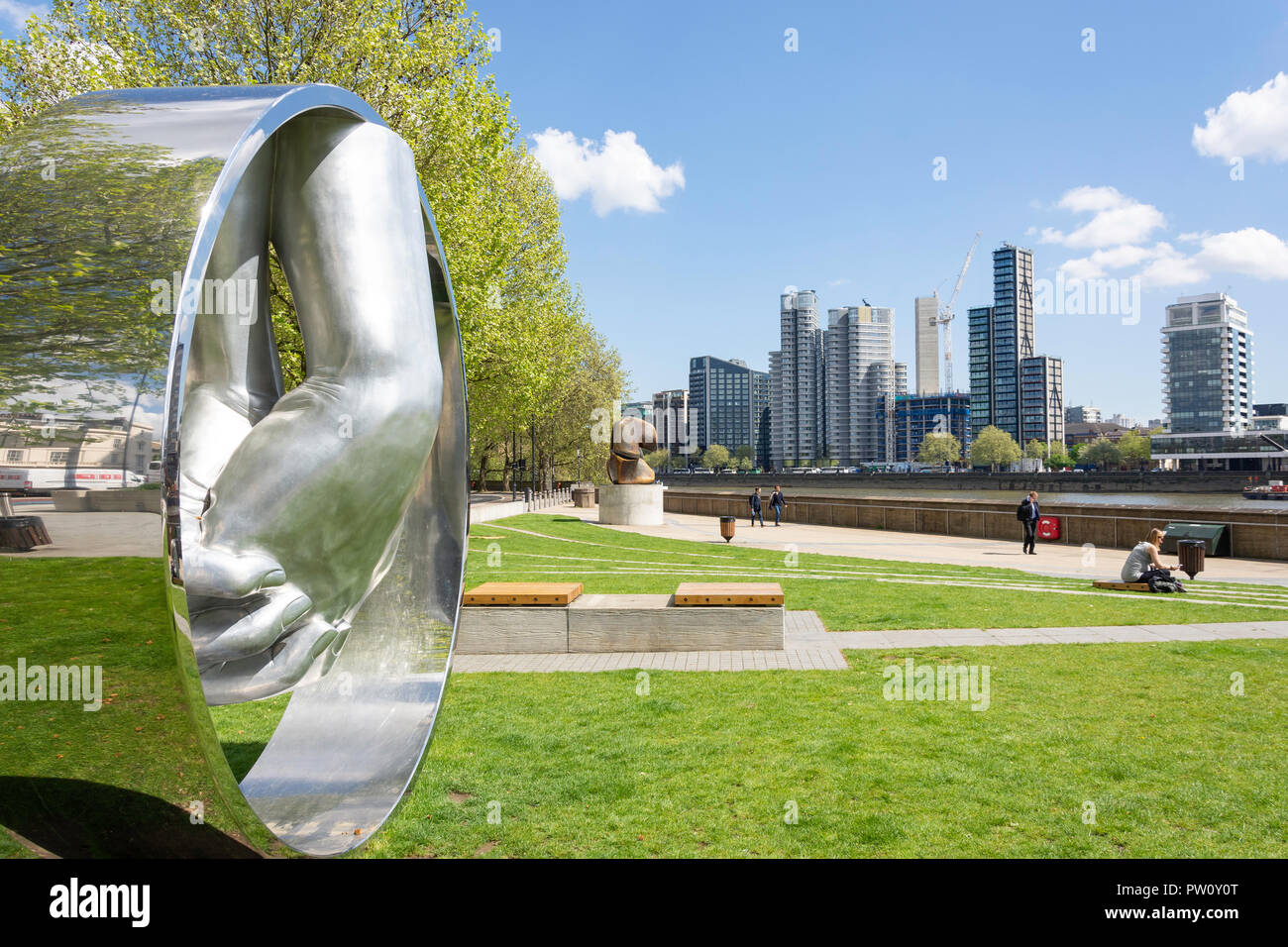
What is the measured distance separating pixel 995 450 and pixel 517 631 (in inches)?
6106

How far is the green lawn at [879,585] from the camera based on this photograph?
40.2ft

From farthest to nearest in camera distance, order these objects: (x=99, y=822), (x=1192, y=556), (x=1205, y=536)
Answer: (x=1205, y=536) < (x=1192, y=556) < (x=99, y=822)

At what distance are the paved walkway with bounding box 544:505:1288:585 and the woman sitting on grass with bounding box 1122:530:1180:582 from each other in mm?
2143

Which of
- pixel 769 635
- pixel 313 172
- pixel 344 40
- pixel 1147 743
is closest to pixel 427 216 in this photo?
pixel 313 172

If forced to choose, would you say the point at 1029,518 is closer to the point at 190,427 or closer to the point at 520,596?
the point at 520,596

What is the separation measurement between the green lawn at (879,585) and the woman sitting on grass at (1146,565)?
19.2 inches

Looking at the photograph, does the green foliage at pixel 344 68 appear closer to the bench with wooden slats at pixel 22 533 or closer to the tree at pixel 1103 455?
the bench with wooden slats at pixel 22 533

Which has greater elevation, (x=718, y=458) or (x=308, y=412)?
(x=308, y=412)

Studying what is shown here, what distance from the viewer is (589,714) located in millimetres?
7555

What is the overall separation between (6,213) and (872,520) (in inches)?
1294

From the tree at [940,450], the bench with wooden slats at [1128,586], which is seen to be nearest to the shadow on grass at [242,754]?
the bench with wooden slats at [1128,586]

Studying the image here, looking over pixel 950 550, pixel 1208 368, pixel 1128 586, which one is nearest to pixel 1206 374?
pixel 1208 368

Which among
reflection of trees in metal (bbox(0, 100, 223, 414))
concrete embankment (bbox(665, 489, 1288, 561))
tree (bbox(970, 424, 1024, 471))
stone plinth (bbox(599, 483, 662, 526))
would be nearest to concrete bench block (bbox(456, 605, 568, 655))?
reflection of trees in metal (bbox(0, 100, 223, 414))

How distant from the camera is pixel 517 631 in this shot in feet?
34.6
